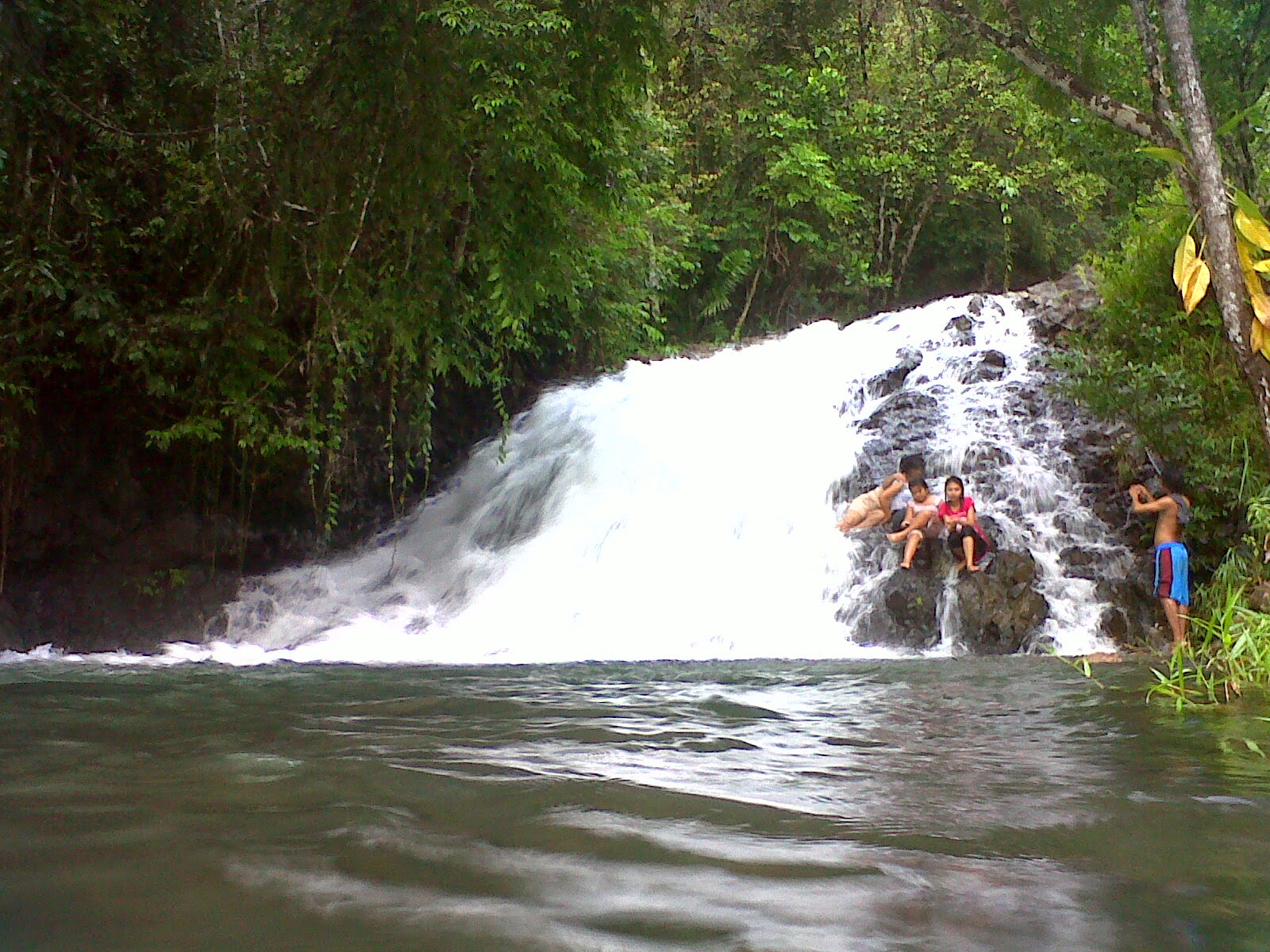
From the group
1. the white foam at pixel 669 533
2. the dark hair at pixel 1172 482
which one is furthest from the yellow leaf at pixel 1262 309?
the white foam at pixel 669 533

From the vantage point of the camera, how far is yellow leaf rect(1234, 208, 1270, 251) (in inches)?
215

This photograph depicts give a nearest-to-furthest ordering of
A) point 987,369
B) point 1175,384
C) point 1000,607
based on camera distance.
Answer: point 1000,607
point 1175,384
point 987,369

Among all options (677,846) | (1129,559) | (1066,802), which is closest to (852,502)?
(1129,559)

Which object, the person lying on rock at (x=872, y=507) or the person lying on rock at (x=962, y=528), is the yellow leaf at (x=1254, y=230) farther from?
the person lying on rock at (x=872, y=507)

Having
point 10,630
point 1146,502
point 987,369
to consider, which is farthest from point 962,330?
point 10,630

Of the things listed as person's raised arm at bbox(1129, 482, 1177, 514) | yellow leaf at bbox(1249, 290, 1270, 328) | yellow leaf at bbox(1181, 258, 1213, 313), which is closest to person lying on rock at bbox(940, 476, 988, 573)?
person's raised arm at bbox(1129, 482, 1177, 514)

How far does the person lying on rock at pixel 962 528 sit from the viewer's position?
8961 millimetres

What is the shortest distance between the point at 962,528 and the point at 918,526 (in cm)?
34

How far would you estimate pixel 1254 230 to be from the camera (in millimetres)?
5492

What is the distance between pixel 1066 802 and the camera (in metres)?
2.99

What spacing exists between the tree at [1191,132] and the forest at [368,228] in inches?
0.8

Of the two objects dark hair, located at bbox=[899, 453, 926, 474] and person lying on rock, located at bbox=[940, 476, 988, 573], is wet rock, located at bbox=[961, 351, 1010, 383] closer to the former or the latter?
dark hair, located at bbox=[899, 453, 926, 474]

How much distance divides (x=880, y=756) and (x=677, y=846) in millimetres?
1454

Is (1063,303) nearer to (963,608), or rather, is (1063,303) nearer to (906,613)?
(963,608)
